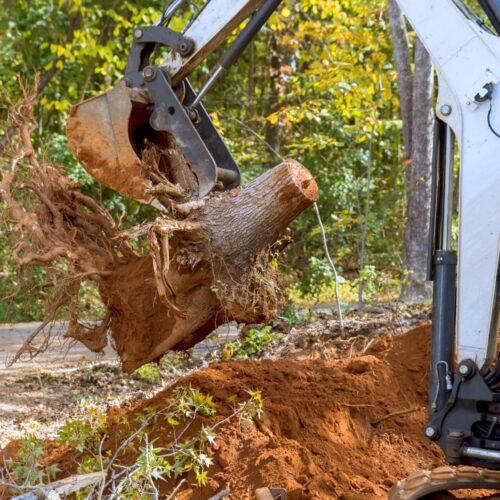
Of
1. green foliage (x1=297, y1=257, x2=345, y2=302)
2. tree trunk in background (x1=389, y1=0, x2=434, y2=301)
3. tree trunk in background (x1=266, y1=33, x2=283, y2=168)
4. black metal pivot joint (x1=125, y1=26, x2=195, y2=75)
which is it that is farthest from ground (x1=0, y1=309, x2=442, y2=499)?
tree trunk in background (x1=266, y1=33, x2=283, y2=168)

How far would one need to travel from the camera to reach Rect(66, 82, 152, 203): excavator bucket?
4.93 meters

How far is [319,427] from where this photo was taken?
4.65 metres

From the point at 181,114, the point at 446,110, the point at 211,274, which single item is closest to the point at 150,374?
the point at 211,274

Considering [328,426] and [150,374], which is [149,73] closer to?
[328,426]

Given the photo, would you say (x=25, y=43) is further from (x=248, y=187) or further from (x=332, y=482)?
(x=332, y=482)

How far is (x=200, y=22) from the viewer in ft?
16.2

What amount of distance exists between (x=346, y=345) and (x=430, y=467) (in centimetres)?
185

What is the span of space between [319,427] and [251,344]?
218 centimetres

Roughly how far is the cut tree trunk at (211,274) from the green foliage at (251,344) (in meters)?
1.70

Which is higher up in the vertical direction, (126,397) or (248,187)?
(248,187)

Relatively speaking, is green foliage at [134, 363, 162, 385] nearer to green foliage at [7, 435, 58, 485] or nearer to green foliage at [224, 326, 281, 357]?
green foliage at [224, 326, 281, 357]

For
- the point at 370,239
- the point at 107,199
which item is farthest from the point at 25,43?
the point at 370,239

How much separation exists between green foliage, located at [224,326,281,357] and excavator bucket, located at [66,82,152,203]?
7.11ft

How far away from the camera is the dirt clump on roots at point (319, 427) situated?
414 centimetres
